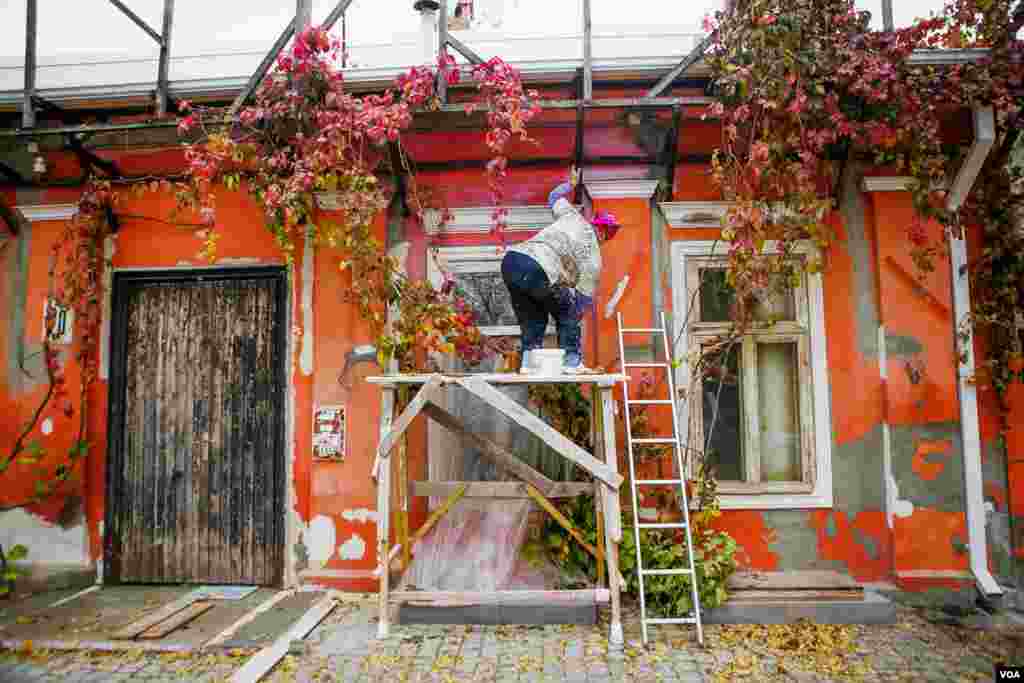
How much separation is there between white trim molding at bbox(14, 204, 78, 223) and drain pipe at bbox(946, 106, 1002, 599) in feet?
23.9

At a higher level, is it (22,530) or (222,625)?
(22,530)

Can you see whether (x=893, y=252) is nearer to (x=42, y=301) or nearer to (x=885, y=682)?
(x=885, y=682)

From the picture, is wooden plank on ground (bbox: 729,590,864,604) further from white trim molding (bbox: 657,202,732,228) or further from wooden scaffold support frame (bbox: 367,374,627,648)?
white trim molding (bbox: 657,202,732,228)

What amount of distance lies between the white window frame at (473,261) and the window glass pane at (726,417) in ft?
4.66

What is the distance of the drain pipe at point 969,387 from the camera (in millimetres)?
5133

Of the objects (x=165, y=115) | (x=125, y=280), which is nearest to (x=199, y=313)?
(x=125, y=280)

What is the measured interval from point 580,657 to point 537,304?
2325 millimetres

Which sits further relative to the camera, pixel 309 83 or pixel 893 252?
pixel 893 252

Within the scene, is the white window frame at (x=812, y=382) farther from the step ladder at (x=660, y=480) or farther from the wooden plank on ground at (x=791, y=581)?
the wooden plank on ground at (x=791, y=581)

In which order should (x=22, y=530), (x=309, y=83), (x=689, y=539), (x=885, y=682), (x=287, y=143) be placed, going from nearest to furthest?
(x=885, y=682), (x=689, y=539), (x=309, y=83), (x=287, y=143), (x=22, y=530)

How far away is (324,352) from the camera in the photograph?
18.7 feet

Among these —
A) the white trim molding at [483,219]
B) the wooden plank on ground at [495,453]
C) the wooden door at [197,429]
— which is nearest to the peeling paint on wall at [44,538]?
the wooden door at [197,429]

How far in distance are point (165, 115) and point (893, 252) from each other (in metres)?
5.95

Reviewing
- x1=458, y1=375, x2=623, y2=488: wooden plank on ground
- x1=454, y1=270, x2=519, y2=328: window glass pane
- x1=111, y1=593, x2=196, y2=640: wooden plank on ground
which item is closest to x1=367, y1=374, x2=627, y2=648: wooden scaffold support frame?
x1=458, y1=375, x2=623, y2=488: wooden plank on ground
